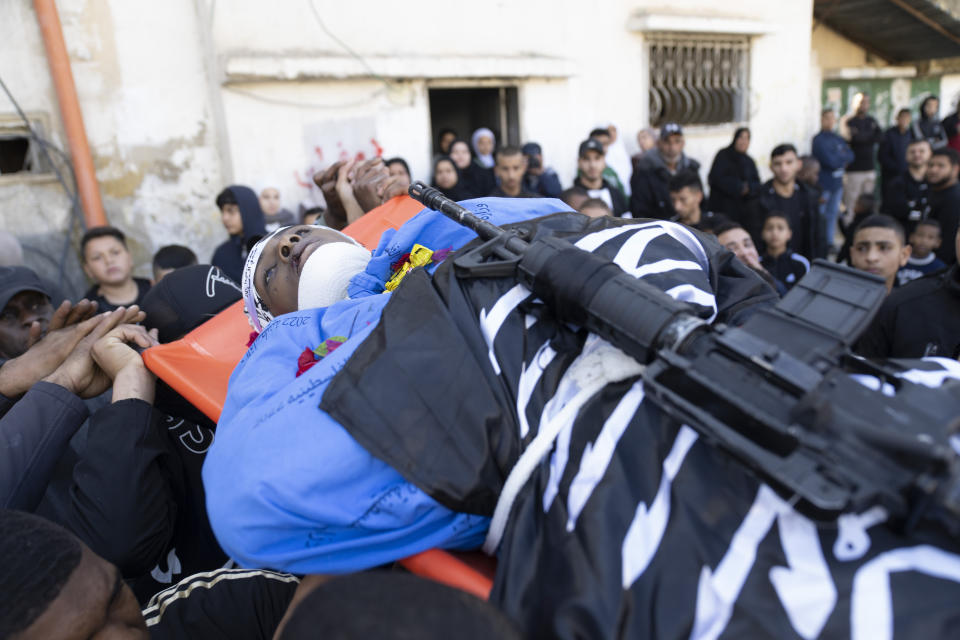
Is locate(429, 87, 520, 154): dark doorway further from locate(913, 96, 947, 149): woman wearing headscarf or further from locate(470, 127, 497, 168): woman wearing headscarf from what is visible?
locate(913, 96, 947, 149): woman wearing headscarf

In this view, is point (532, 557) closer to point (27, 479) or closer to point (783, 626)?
point (783, 626)

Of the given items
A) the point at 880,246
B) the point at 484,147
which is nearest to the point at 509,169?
the point at 484,147

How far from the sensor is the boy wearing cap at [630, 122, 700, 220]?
18.8ft

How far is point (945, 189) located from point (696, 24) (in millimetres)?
3466

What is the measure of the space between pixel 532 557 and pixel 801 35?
31.3ft

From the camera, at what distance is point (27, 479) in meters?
1.59

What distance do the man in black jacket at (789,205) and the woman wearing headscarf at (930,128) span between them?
5.54 m

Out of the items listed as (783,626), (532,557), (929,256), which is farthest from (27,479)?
(929,256)

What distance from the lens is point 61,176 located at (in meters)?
4.76

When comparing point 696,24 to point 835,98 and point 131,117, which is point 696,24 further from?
point 131,117

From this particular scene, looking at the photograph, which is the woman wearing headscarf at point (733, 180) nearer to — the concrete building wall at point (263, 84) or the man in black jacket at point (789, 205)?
the man in black jacket at point (789, 205)

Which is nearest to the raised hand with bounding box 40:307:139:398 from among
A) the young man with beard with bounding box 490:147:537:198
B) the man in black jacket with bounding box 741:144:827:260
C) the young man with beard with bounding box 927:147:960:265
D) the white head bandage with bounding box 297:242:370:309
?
the white head bandage with bounding box 297:242:370:309

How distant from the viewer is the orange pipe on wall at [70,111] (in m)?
4.39

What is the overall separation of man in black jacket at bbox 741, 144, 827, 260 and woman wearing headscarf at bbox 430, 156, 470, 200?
261 cm
